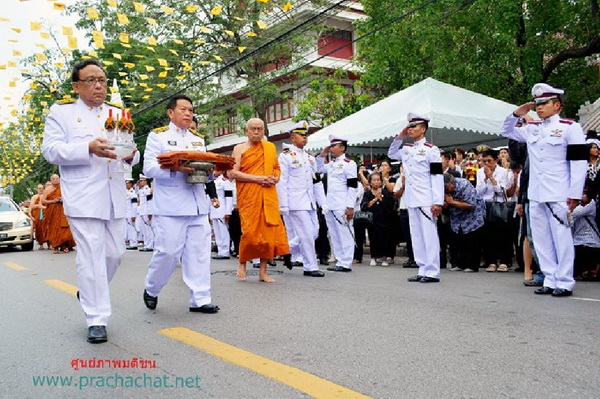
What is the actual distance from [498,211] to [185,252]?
562 centimetres

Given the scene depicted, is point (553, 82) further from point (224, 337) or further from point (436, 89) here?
point (224, 337)

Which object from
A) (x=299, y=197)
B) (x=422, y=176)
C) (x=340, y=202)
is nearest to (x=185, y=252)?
(x=299, y=197)

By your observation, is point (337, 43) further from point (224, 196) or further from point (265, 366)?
Result: point (265, 366)

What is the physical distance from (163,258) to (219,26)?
2313 cm

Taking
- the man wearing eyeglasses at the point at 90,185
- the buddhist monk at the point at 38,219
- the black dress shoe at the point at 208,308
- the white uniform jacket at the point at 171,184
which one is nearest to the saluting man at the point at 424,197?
the black dress shoe at the point at 208,308

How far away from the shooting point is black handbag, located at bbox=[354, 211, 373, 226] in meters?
11.3

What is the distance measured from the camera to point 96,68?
5.03 meters

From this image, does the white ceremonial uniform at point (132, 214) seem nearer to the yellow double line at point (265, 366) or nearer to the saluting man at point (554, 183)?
the saluting man at point (554, 183)

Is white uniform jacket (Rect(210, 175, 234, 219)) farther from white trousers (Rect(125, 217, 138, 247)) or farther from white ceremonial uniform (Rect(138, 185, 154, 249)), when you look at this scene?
white trousers (Rect(125, 217, 138, 247))

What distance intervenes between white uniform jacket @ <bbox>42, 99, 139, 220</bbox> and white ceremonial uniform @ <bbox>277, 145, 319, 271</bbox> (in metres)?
4.07

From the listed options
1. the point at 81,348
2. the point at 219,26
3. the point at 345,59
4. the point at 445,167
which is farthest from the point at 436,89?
the point at 345,59

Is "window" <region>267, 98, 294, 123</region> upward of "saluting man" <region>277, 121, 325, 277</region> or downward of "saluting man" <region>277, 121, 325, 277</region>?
upward

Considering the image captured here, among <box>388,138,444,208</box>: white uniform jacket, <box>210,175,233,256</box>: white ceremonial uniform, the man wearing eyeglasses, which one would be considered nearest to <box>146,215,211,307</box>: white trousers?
the man wearing eyeglasses

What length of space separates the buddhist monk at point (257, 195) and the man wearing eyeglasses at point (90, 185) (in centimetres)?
274
